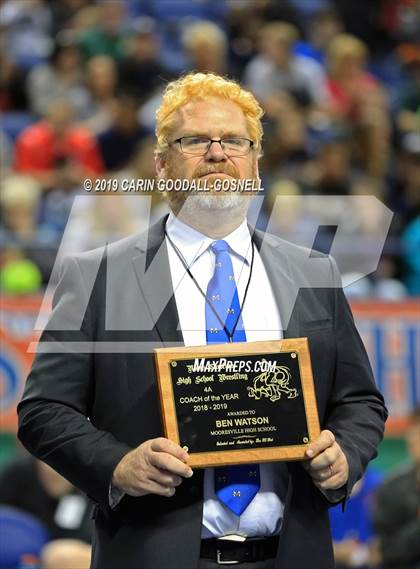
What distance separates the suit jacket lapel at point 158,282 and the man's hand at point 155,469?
12.4 inches

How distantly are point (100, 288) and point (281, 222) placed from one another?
164 inches

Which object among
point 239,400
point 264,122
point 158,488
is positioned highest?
point 264,122

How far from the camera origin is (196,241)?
3131 millimetres

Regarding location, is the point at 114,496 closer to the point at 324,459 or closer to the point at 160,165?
the point at 324,459

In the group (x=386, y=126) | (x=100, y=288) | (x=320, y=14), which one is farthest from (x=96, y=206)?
(x=320, y=14)

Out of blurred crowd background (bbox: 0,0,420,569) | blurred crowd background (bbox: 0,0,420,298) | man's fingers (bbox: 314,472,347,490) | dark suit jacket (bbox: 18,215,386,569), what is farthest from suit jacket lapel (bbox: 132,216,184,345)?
blurred crowd background (bbox: 0,0,420,298)

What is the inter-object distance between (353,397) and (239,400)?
1.22 feet

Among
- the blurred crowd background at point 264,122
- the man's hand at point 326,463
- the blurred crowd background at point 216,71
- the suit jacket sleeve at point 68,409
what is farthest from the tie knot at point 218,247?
the blurred crowd background at point 216,71

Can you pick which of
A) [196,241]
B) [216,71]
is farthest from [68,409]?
[216,71]

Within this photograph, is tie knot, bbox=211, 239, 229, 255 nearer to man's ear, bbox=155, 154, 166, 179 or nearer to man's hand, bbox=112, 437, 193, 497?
man's ear, bbox=155, 154, 166, 179

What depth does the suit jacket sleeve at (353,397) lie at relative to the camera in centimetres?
301

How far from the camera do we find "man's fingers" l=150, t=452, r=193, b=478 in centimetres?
271

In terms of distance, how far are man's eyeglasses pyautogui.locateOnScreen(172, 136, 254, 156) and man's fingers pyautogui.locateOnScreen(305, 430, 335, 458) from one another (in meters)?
0.73

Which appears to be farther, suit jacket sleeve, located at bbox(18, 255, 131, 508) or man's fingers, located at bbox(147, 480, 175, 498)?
suit jacket sleeve, located at bbox(18, 255, 131, 508)
